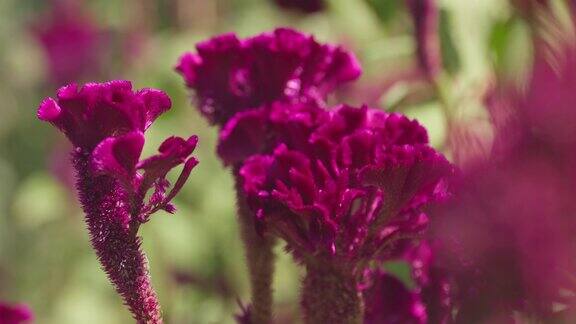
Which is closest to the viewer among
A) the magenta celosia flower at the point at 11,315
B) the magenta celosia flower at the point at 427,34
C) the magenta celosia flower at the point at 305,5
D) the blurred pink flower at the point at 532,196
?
the blurred pink flower at the point at 532,196


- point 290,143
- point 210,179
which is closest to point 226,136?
point 290,143

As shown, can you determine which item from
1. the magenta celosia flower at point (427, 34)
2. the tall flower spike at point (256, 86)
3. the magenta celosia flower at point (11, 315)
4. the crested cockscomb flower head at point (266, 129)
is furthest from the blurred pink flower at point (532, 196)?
the magenta celosia flower at point (427, 34)

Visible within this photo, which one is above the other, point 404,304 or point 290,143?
point 290,143

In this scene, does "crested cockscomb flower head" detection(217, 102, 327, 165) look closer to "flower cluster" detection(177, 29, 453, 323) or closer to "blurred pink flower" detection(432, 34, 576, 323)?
"flower cluster" detection(177, 29, 453, 323)

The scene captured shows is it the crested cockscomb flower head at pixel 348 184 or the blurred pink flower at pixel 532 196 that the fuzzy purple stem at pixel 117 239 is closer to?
the crested cockscomb flower head at pixel 348 184

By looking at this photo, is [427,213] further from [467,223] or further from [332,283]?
[467,223]

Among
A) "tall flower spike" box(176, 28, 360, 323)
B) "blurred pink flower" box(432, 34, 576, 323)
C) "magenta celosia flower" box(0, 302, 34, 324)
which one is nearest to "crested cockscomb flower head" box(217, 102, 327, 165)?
"tall flower spike" box(176, 28, 360, 323)
